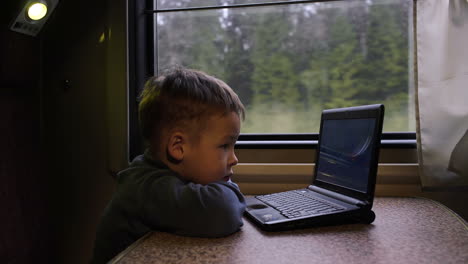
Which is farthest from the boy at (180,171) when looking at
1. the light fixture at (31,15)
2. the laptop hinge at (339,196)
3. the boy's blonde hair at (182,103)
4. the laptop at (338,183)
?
the light fixture at (31,15)

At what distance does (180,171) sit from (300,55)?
2.78ft

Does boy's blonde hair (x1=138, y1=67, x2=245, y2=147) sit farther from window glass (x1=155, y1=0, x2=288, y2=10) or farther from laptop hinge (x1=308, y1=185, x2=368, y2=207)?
window glass (x1=155, y1=0, x2=288, y2=10)

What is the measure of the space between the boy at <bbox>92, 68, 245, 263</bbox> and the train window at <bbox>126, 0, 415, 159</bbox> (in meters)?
0.63

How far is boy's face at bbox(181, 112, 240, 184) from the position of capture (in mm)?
907

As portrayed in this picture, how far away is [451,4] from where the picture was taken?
1.25 meters

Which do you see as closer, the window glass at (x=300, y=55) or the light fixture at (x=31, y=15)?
the light fixture at (x=31, y=15)

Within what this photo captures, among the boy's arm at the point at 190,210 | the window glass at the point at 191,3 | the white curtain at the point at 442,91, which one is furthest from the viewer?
the window glass at the point at 191,3

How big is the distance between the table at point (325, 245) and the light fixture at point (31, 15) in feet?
3.03

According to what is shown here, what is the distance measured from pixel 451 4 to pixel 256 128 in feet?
2.70

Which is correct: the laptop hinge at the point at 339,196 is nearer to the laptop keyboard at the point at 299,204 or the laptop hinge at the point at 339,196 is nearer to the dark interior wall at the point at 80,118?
the laptop keyboard at the point at 299,204

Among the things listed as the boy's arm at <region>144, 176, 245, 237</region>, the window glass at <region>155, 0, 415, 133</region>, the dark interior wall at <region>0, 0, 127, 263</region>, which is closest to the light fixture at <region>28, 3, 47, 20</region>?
the dark interior wall at <region>0, 0, 127, 263</region>

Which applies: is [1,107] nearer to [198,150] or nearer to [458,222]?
[198,150]

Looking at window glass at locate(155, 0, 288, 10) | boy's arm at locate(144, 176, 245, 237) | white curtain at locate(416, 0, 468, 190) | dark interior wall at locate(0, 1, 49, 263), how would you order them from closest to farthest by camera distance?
boy's arm at locate(144, 176, 245, 237)
white curtain at locate(416, 0, 468, 190)
dark interior wall at locate(0, 1, 49, 263)
window glass at locate(155, 0, 288, 10)

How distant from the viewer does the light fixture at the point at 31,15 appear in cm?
127
